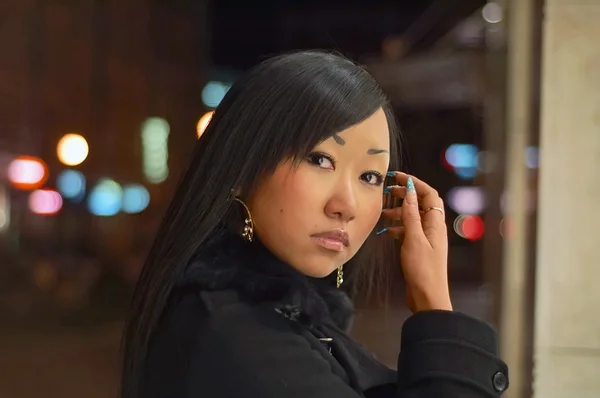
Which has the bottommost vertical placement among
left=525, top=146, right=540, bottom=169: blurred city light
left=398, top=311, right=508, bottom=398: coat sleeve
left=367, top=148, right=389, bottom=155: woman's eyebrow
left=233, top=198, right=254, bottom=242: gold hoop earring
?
left=398, top=311, right=508, bottom=398: coat sleeve

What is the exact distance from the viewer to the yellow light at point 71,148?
8992mm

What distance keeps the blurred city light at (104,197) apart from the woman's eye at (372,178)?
9.60 m

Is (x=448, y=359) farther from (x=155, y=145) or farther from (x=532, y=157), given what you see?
(x=155, y=145)

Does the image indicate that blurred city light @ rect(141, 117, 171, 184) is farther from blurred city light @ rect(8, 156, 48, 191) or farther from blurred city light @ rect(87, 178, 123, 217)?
blurred city light @ rect(8, 156, 48, 191)

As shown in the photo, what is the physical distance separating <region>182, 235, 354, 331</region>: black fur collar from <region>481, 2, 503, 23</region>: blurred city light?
1168 mm

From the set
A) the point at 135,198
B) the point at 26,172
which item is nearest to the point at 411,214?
the point at 26,172

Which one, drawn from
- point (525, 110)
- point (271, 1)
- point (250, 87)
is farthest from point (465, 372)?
point (271, 1)

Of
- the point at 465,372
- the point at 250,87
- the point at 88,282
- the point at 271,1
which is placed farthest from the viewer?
the point at 88,282

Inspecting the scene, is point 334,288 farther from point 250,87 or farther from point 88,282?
point 88,282

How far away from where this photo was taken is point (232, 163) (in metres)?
1.04

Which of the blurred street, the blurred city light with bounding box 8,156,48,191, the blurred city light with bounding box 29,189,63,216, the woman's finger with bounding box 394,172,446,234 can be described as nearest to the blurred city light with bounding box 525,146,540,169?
the woman's finger with bounding box 394,172,446,234

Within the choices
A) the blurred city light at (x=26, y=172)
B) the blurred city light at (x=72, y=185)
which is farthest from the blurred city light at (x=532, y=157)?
the blurred city light at (x=72, y=185)

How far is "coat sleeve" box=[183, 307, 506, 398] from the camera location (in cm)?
91

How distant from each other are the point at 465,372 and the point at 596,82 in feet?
3.40
